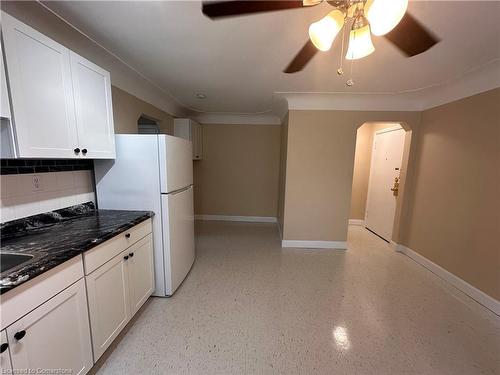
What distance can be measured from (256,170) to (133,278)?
335 centimetres

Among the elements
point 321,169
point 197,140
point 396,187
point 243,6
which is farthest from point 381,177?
point 243,6

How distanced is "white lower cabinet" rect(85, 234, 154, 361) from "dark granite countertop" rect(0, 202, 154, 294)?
0.21 m

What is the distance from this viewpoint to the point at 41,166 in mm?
1558

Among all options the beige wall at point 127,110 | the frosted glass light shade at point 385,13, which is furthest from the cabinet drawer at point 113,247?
the frosted glass light shade at point 385,13

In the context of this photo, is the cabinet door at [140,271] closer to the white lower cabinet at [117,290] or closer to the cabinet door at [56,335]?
the white lower cabinet at [117,290]

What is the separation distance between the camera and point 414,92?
2.81 meters

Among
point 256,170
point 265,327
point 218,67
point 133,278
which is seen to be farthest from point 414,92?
point 133,278

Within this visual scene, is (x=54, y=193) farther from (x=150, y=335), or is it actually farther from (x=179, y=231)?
(x=150, y=335)

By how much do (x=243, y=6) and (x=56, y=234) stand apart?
1.80 metres

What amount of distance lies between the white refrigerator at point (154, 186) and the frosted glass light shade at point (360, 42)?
158cm

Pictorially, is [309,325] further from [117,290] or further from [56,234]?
[56,234]

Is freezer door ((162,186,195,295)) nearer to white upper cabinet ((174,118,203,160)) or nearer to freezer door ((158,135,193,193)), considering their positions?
freezer door ((158,135,193,193))

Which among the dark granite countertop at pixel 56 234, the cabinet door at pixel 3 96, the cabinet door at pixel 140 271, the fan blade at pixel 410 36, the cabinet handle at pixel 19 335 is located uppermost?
the fan blade at pixel 410 36

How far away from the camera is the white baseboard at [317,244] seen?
11.1ft
